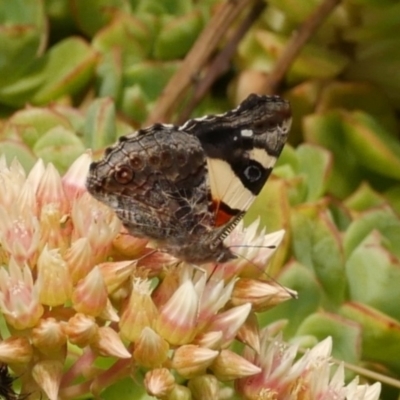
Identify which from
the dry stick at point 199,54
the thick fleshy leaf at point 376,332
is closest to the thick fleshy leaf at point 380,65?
the dry stick at point 199,54

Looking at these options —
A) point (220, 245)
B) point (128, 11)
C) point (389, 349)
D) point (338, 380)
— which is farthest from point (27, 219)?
point (128, 11)

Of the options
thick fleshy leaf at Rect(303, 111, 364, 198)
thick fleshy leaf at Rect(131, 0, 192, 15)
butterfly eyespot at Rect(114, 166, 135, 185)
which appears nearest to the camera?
butterfly eyespot at Rect(114, 166, 135, 185)

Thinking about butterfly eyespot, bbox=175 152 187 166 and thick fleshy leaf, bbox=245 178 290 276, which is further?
thick fleshy leaf, bbox=245 178 290 276

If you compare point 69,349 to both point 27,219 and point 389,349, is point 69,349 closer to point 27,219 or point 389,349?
point 27,219

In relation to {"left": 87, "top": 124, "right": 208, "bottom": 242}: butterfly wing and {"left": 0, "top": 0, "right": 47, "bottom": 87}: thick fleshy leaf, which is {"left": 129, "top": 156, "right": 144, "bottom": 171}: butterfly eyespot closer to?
{"left": 87, "top": 124, "right": 208, "bottom": 242}: butterfly wing

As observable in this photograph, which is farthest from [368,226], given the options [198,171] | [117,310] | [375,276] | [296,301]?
[117,310]

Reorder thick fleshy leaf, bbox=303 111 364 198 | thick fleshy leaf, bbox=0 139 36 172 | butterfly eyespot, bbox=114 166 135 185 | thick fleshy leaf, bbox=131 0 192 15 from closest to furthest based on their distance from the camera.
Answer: butterfly eyespot, bbox=114 166 135 185
thick fleshy leaf, bbox=0 139 36 172
thick fleshy leaf, bbox=303 111 364 198
thick fleshy leaf, bbox=131 0 192 15

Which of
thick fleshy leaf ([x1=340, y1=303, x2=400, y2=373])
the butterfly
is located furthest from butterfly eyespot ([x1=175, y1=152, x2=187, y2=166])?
thick fleshy leaf ([x1=340, y1=303, x2=400, y2=373])
